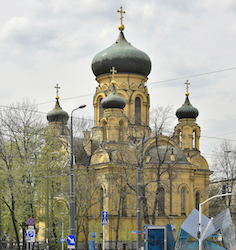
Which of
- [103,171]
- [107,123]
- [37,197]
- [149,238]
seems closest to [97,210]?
[103,171]

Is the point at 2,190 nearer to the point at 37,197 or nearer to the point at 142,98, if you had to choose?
the point at 37,197

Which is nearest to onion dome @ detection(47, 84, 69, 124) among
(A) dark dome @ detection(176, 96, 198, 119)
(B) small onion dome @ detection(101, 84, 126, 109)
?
(B) small onion dome @ detection(101, 84, 126, 109)

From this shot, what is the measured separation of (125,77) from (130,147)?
25.6 ft

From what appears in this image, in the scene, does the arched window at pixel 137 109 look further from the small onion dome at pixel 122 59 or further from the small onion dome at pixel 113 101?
the small onion dome at pixel 113 101

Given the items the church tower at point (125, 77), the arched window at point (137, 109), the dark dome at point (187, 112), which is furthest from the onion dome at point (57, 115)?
the dark dome at point (187, 112)

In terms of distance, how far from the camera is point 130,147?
43500 mm

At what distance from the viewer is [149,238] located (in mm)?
27469

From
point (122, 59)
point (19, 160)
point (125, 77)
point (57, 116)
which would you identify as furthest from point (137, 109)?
point (19, 160)

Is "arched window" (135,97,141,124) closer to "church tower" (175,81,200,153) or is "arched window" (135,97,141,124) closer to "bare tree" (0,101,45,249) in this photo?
"church tower" (175,81,200,153)

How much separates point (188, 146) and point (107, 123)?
1029 cm

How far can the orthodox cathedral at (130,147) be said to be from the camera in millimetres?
40406

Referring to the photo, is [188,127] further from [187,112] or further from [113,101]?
[113,101]

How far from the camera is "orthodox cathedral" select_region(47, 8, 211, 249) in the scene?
4041 centimetres

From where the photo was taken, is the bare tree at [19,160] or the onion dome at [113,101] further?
the onion dome at [113,101]
